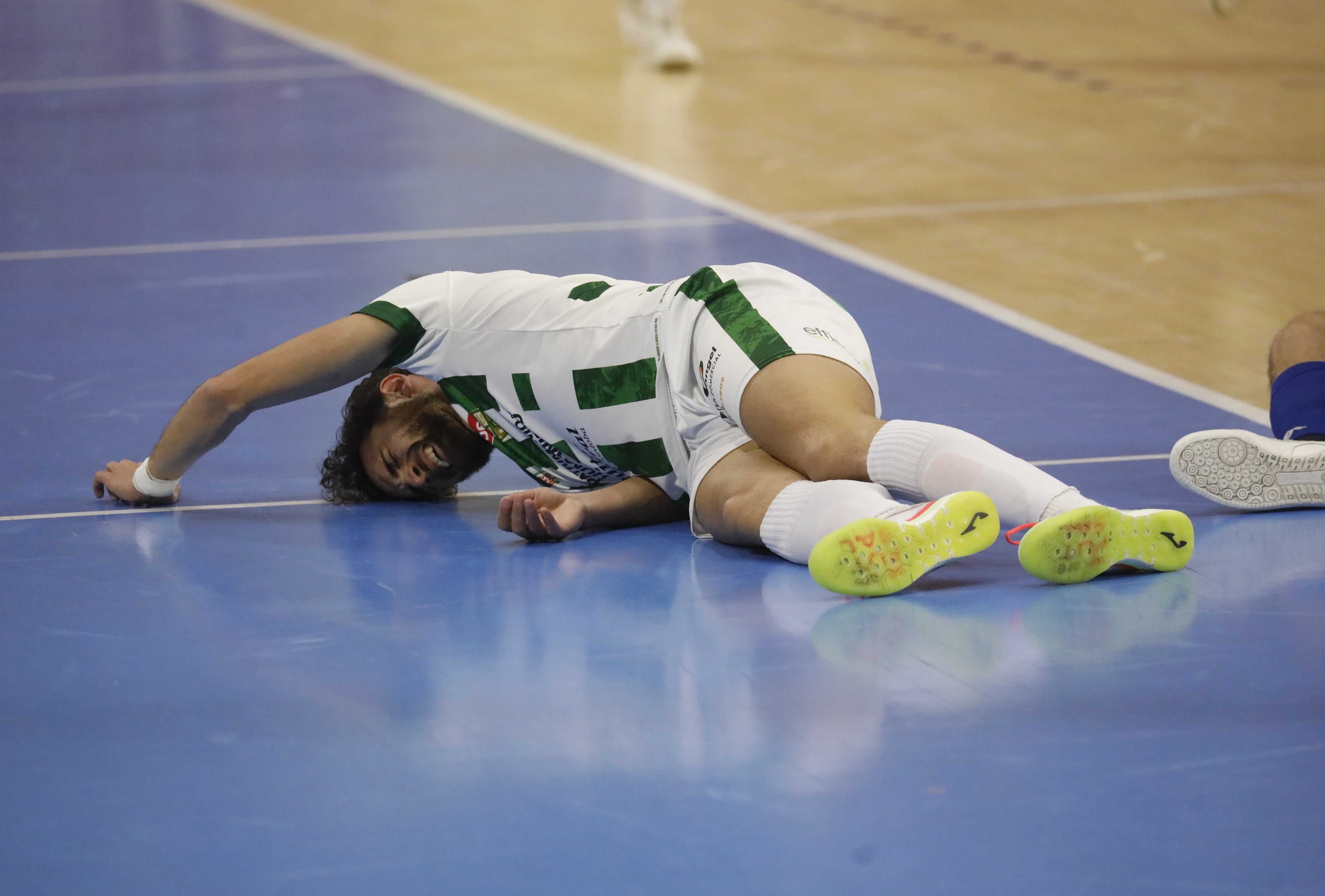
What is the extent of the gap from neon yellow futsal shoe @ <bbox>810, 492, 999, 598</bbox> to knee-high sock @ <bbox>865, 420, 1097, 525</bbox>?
84 mm

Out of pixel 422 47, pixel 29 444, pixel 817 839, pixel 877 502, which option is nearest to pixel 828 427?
pixel 877 502

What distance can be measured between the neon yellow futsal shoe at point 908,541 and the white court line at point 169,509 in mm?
940

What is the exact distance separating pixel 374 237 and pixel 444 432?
265 centimetres

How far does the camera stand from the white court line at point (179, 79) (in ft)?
29.7

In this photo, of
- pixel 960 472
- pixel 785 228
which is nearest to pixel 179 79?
pixel 785 228

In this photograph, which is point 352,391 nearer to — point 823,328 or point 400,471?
point 400,471

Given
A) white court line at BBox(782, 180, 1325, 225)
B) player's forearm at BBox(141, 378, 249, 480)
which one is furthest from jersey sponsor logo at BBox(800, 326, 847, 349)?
white court line at BBox(782, 180, 1325, 225)

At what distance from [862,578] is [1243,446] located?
3.04 feet

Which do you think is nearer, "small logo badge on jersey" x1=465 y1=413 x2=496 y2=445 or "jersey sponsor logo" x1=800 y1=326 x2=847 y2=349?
"jersey sponsor logo" x1=800 y1=326 x2=847 y2=349

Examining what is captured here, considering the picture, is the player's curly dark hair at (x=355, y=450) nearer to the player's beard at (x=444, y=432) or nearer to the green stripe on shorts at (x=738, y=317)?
the player's beard at (x=444, y=432)

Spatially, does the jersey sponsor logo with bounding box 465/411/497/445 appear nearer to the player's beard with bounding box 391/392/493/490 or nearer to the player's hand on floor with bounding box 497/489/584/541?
the player's beard with bounding box 391/392/493/490

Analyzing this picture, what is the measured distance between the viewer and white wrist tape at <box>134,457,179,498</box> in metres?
3.47

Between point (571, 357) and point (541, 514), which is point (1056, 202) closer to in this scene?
point (571, 357)

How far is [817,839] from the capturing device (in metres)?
2.08
